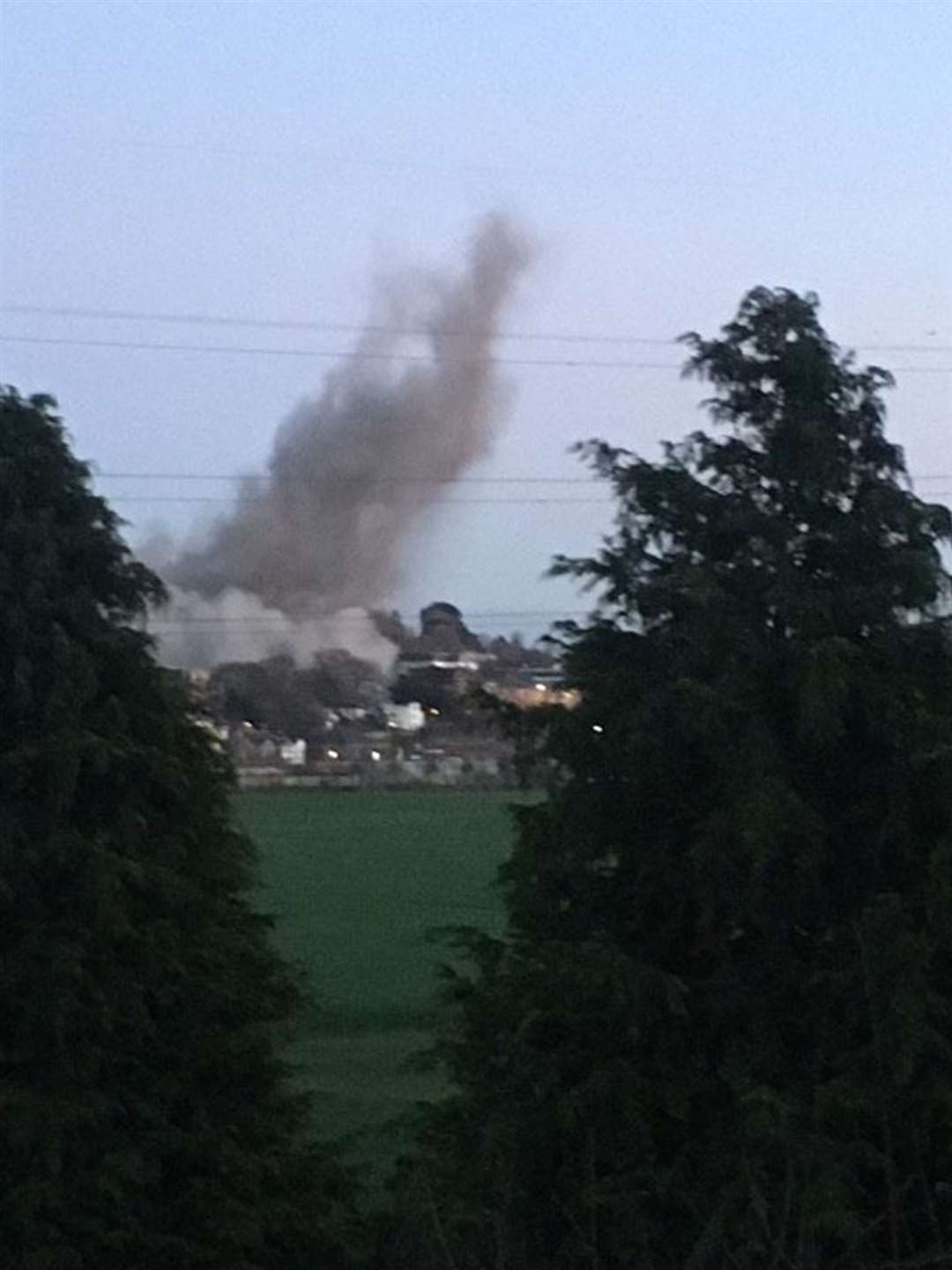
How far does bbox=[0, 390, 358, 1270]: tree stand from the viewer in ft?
19.3

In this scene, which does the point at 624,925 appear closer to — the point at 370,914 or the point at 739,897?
the point at 739,897

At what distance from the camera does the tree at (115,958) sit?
5.87 metres

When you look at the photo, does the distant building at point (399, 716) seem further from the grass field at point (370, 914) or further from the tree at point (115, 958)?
the tree at point (115, 958)

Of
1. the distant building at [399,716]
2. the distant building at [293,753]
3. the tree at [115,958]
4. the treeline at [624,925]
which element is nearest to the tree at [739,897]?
the treeline at [624,925]

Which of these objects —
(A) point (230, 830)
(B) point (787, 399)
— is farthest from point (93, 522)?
(B) point (787, 399)

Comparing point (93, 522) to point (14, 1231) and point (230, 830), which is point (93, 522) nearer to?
point (230, 830)

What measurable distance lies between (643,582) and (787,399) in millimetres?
614

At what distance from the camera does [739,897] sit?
5758 millimetres

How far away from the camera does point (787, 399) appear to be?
20.1 ft

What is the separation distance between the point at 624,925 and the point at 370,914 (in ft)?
79.9

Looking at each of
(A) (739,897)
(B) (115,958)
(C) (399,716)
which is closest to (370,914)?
(C) (399,716)

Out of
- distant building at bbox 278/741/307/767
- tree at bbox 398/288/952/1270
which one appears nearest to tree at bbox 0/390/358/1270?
tree at bbox 398/288/952/1270

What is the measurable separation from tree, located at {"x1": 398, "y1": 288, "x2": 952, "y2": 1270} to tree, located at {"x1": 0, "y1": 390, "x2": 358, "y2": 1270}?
1.65 feet

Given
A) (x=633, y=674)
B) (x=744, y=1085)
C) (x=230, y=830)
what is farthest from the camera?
(x=230, y=830)
